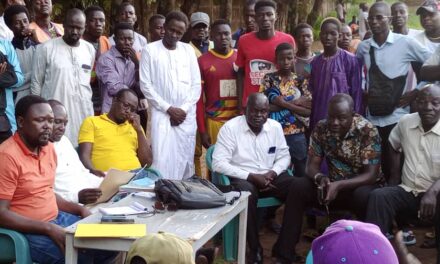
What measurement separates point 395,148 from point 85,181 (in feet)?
8.26

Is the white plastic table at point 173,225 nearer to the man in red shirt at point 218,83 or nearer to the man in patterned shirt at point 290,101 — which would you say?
the man in patterned shirt at point 290,101

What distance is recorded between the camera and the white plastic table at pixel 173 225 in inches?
138

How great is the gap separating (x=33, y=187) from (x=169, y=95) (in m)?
2.34

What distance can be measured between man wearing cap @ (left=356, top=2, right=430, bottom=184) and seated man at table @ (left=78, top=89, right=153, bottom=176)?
2.14 m

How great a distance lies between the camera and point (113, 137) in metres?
5.40

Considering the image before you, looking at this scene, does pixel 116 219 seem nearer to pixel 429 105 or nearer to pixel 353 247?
pixel 353 247

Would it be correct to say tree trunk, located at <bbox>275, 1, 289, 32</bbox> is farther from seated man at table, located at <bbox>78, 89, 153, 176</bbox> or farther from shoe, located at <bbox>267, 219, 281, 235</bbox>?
seated man at table, located at <bbox>78, 89, 153, 176</bbox>

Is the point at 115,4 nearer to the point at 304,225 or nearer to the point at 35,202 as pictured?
the point at 304,225

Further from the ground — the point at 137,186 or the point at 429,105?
the point at 429,105

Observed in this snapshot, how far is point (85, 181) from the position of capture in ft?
15.6

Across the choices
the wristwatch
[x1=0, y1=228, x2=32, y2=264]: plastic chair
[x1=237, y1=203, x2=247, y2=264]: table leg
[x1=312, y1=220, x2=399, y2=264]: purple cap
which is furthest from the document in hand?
the wristwatch

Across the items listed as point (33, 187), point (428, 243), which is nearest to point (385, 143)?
point (428, 243)

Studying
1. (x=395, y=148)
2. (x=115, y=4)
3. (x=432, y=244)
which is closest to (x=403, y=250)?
(x=395, y=148)

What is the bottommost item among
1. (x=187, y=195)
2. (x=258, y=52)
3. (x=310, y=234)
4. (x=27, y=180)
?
(x=310, y=234)
